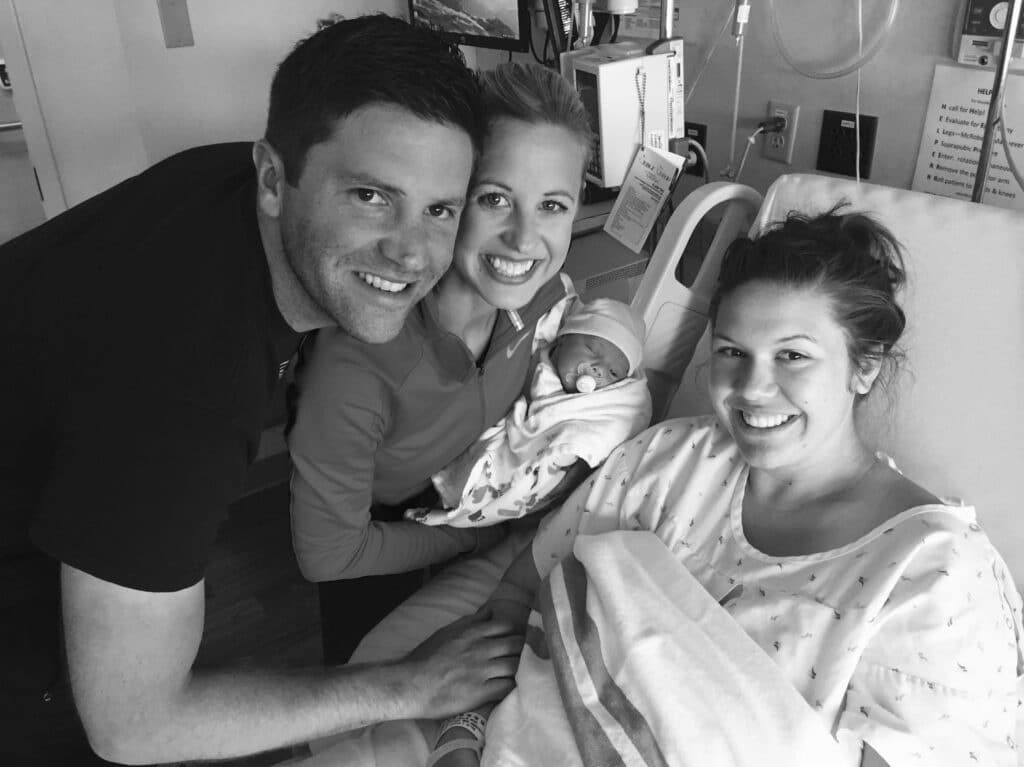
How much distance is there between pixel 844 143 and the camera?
197 centimetres

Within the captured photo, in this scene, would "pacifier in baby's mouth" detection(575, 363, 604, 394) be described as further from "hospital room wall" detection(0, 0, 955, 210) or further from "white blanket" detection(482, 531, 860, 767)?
"hospital room wall" detection(0, 0, 955, 210)

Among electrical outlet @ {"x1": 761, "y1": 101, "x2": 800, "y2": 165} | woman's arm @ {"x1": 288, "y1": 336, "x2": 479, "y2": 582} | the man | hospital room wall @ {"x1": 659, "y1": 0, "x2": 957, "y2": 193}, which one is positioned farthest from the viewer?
electrical outlet @ {"x1": 761, "y1": 101, "x2": 800, "y2": 165}

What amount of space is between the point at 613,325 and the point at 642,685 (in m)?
0.74

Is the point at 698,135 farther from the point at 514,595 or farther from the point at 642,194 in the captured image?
the point at 514,595

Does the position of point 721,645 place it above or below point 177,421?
below

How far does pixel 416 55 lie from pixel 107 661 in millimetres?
889

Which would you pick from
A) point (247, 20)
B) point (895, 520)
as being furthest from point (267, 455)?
point (895, 520)

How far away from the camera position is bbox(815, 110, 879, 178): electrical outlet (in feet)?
6.32

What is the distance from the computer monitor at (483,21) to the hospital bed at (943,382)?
47.2 inches

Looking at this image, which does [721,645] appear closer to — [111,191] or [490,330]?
[490,330]

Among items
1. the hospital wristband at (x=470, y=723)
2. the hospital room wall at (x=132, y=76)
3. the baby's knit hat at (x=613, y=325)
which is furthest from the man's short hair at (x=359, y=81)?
the hospital room wall at (x=132, y=76)

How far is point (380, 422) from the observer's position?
136 cm

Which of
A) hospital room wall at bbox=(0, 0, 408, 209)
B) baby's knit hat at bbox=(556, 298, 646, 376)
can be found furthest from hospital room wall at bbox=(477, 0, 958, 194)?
hospital room wall at bbox=(0, 0, 408, 209)

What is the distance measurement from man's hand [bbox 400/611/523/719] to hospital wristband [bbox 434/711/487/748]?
0.04 feet
